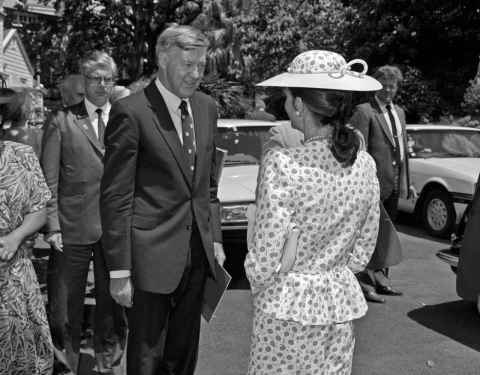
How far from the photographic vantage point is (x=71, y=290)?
4.35 meters

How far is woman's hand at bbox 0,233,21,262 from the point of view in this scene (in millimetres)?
3164

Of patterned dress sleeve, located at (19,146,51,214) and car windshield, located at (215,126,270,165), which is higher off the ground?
patterned dress sleeve, located at (19,146,51,214)

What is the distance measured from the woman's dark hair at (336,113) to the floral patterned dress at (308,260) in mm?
42

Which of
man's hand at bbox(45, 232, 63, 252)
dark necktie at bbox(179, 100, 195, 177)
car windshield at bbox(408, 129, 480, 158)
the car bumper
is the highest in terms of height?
dark necktie at bbox(179, 100, 195, 177)

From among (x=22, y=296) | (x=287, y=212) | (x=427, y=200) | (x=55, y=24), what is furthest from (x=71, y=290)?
(x=55, y=24)

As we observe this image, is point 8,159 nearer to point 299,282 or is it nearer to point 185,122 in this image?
point 185,122

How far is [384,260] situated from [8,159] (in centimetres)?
238

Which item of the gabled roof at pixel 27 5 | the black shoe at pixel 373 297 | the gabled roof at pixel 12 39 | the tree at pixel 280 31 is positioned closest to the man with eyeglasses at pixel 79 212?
the black shoe at pixel 373 297

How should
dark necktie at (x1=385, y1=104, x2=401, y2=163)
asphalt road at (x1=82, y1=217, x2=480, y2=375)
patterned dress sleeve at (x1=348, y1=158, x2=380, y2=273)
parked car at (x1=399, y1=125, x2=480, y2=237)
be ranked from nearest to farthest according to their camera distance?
patterned dress sleeve at (x1=348, y1=158, x2=380, y2=273)
asphalt road at (x1=82, y1=217, x2=480, y2=375)
dark necktie at (x1=385, y1=104, x2=401, y2=163)
parked car at (x1=399, y1=125, x2=480, y2=237)

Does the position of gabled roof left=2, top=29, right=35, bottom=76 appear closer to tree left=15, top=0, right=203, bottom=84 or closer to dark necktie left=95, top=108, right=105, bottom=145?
tree left=15, top=0, right=203, bottom=84

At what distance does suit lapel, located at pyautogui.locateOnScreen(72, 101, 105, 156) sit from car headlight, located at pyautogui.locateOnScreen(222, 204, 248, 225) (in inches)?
110

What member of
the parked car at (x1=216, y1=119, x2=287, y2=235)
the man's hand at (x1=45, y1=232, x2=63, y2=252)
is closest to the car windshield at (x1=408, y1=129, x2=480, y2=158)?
the parked car at (x1=216, y1=119, x2=287, y2=235)

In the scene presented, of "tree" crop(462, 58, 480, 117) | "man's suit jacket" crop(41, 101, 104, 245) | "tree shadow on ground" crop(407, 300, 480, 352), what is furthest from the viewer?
"tree" crop(462, 58, 480, 117)

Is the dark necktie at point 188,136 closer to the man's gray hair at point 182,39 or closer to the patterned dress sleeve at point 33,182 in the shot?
the man's gray hair at point 182,39
